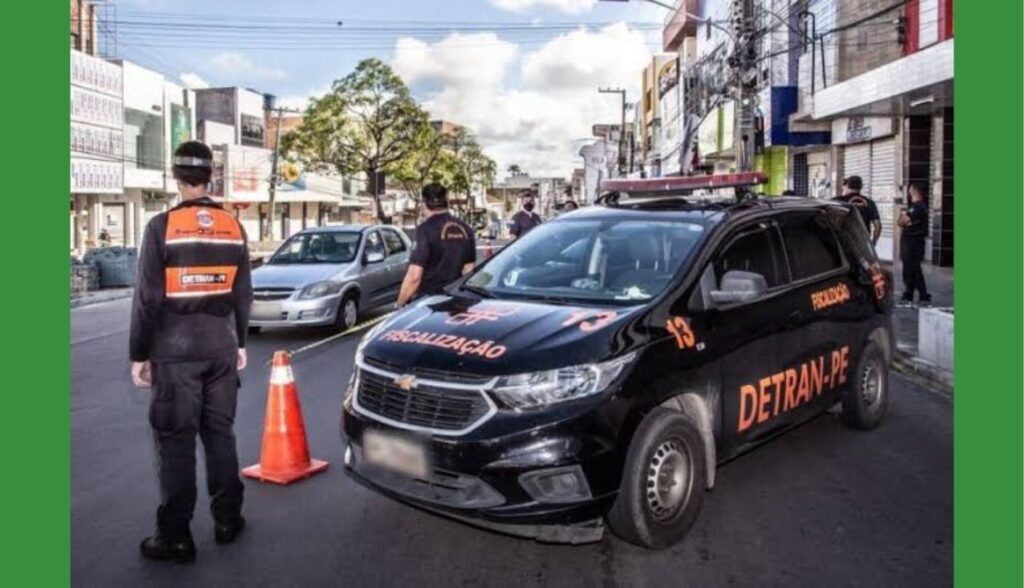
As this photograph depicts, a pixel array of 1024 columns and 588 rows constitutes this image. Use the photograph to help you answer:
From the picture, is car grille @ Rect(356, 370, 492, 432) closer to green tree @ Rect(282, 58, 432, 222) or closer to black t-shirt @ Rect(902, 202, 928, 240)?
black t-shirt @ Rect(902, 202, 928, 240)

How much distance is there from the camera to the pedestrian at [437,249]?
7688 millimetres

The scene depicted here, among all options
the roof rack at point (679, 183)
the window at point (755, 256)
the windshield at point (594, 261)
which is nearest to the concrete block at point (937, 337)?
the roof rack at point (679, 183)

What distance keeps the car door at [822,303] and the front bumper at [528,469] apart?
1955 millimetres

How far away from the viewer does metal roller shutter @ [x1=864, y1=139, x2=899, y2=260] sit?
70.4 feet

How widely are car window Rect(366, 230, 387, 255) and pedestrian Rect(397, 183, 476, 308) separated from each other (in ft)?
18.0

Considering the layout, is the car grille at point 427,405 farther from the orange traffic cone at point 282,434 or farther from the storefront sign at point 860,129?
the storefront sign at point 860,129

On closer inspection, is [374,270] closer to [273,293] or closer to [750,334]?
[273,293]

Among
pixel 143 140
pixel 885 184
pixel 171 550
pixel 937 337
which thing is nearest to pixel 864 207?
pixel 937 337

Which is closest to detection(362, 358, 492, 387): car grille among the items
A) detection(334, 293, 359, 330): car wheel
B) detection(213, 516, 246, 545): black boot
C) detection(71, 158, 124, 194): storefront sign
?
detection(213, 516, 246, 545): black boot

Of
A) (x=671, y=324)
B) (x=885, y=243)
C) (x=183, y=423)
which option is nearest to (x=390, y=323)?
(x=183, y=423)

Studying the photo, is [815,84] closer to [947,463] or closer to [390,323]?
[947,463]

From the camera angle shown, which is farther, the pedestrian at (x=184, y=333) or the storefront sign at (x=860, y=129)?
the storefront sign at (x=860, y=129)

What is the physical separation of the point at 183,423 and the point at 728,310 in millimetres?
2884

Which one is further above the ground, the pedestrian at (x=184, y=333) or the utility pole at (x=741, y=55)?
the utility pole at (x=741, y=55)
